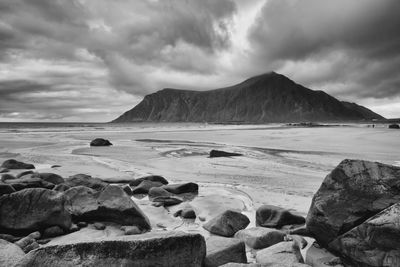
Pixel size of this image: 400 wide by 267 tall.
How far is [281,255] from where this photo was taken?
4.09 m

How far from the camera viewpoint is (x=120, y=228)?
18.7ft

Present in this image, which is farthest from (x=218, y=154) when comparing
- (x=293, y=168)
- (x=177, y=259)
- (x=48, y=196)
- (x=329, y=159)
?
(x=177, y=259)

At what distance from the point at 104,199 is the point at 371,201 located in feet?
17.1

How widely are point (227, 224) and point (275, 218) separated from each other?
3.72 ft

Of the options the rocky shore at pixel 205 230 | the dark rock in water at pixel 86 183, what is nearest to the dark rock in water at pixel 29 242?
the rocky shore at pixel 205 230

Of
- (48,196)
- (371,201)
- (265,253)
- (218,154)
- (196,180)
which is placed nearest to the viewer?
(265,253)

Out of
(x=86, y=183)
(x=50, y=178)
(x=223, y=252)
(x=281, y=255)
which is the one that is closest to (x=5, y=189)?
(x=86, y=183)

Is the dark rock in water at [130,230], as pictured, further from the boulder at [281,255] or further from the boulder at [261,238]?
the boulder at [281,255]

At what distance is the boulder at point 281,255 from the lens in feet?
13.0

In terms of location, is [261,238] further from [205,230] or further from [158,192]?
[158,192]

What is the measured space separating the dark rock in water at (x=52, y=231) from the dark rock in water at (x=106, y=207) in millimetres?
607

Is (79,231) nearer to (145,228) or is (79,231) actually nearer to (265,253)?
(145,228)

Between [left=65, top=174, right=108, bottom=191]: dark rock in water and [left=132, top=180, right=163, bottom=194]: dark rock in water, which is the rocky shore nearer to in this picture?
[left=132, top=180, right=163, bottom=194]: dark rock in water

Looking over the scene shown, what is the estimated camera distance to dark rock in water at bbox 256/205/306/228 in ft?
19.2
